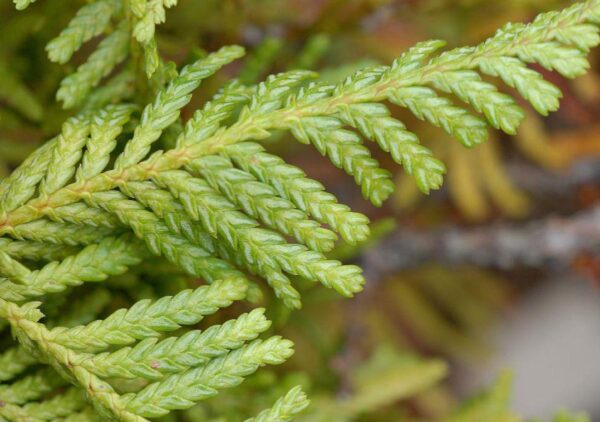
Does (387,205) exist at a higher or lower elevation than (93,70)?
higher

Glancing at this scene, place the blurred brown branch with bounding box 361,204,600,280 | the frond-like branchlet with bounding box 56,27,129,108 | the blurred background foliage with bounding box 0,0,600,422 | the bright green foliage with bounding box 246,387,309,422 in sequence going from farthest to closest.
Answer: the blurred brown branch with bounding box 361,204,600,280 < the blurred background foliage with bounding box 0,0,600,422 < the frond-like branchlet with bounding box 56,27,129,108 < the bright green foliage with bounding box 246,387,309,422

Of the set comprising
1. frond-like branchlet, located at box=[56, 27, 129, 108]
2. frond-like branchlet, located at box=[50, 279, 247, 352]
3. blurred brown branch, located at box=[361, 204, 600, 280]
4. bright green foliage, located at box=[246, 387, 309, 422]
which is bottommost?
bright green foliage, located at box=[246, 387, 309, 422]

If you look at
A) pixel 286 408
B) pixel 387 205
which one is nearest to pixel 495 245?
pixel 387 205

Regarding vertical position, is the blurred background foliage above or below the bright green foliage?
above

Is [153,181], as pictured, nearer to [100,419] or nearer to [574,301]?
[100,419]

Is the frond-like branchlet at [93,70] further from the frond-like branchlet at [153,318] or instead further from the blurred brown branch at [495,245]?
the blurred brown branch at [495,245]

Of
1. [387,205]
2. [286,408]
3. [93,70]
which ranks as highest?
[387,205]

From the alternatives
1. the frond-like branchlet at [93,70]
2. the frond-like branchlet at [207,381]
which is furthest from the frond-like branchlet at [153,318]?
the frond-like branchlet at [93,70]

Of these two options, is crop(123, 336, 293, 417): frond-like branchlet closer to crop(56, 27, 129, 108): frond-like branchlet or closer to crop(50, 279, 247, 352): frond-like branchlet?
crop(50, 279, 247, 352): frond-like branchlet

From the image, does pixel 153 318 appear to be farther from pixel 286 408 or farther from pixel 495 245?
pixel 495 245

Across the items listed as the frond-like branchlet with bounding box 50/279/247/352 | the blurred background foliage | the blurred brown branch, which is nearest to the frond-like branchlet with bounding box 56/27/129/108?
the blurred background foliage
